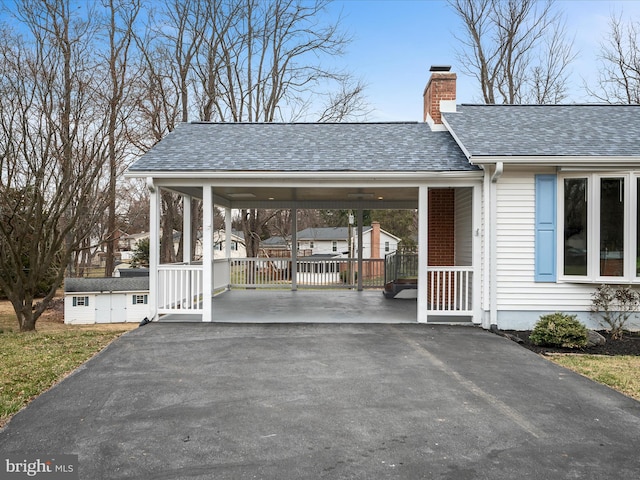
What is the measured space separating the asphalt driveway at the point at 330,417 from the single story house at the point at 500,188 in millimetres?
2011

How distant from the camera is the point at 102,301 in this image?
1406 cm

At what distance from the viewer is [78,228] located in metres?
13.2

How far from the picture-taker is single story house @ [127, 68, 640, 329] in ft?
26.5

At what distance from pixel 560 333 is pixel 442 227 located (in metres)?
4.09

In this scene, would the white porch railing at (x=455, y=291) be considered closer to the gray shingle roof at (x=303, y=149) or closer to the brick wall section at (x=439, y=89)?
the gray shingle roof at (x=303, y=149)

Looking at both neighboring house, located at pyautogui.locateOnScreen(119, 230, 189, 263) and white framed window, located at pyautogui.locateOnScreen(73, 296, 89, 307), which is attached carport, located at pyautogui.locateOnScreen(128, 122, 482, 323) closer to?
white framed window, located at pyautogui.locateOnScreen(73, 296, 89, 307)

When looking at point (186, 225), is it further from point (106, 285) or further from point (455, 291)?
point (455, 291)

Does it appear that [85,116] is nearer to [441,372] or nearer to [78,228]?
[78,228]

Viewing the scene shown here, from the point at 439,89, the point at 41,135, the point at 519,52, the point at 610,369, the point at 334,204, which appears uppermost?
the point at 519,52

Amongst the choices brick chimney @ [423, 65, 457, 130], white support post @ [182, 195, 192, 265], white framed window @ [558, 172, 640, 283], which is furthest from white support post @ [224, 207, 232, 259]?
white framed window @ [558, 172, 640, 283]

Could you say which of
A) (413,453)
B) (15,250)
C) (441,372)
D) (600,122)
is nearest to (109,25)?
(15,250)

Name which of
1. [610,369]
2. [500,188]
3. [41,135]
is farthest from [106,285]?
[610,369]

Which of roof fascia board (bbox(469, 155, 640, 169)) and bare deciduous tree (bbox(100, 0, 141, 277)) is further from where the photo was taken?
bare deciduous tree (bbox(100, 0, 141, 277))
